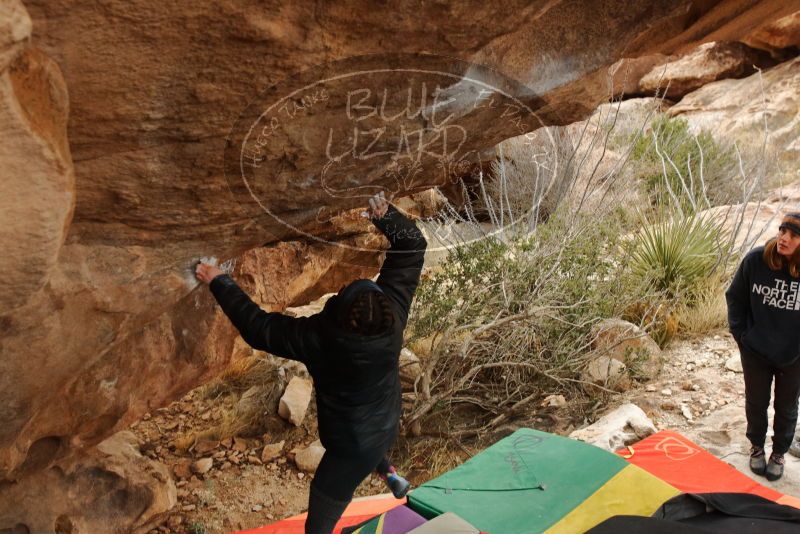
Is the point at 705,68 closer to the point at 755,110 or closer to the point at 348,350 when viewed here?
the point at 755,110

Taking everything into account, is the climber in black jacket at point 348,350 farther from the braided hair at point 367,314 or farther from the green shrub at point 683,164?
the green shrub at point 683,164

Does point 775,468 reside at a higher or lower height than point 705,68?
lower

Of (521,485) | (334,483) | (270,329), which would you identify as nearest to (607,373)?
(521,485)

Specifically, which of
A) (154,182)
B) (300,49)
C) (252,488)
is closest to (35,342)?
(154,182)

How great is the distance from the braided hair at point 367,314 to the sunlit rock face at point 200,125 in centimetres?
51

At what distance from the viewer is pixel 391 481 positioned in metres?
3.04

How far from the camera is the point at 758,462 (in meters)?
3.79

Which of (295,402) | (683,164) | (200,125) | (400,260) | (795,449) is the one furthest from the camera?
(683,164)

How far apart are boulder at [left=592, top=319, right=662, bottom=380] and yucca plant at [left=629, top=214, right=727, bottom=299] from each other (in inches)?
29.2

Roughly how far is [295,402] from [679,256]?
3.46m

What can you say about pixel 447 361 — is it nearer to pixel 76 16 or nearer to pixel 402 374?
pixel 402 374

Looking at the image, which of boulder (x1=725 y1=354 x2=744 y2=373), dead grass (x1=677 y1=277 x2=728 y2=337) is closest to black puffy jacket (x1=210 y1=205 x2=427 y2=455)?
boulder (x1=725 y1=354 x2=744 y2=373)

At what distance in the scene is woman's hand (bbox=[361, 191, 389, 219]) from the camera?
110 inches

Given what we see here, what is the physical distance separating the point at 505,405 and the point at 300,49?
13.0 ft
